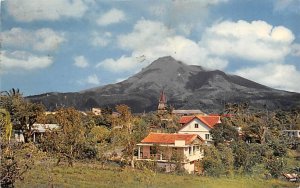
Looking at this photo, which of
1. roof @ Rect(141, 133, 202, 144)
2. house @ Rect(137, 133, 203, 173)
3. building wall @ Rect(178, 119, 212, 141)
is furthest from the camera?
building wall @ Rect(178, 119, 212, 141)

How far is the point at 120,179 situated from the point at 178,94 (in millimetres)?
41067

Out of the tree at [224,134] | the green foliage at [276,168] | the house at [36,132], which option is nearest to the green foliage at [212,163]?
the green foliage at [276,168]

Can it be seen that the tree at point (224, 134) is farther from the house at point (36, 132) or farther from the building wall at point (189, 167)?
the house at point (36, 132)

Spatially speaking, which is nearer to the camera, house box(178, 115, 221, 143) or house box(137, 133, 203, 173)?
house box(137, 133, 203, 173)

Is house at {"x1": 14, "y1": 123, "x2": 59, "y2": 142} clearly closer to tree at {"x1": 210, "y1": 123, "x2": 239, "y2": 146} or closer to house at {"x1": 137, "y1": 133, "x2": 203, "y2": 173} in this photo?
house at {"x1": 137, "y1": 133, "x2": 203, "y2": 173}

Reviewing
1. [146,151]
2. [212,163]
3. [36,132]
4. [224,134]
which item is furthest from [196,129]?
[212,163]

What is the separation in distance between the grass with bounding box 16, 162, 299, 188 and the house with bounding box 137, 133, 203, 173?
3.85 feet

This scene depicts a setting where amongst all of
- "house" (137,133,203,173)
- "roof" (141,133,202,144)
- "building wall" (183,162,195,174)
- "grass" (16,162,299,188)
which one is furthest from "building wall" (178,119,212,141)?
"grass" (16,162,299,188)

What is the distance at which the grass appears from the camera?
9797 millimetres

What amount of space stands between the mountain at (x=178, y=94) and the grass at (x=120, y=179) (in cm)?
2333

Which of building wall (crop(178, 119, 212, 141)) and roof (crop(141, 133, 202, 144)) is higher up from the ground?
building wall (crop(178, 119, 212, 141))

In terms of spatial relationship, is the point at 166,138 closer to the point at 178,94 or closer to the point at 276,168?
the point at 276,168

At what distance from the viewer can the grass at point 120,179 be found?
9.80 m

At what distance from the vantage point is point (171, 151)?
13.2 m
